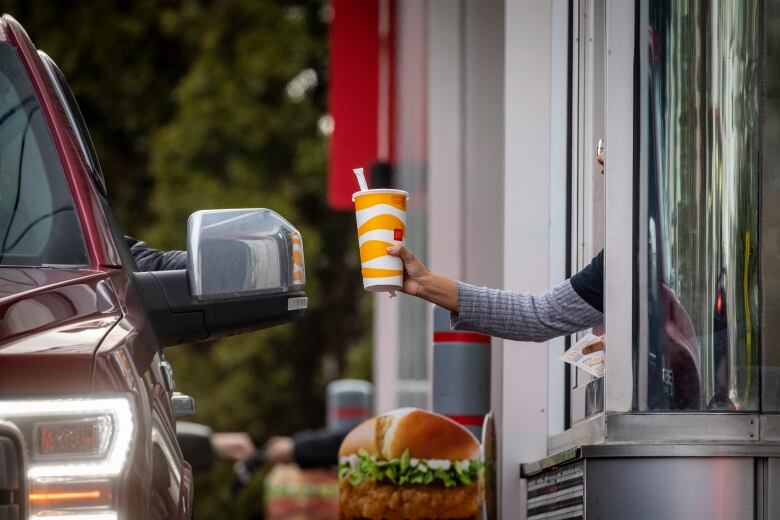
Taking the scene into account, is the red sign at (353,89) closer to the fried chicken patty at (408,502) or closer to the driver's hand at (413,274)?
the fried chicken patty at (408,502)

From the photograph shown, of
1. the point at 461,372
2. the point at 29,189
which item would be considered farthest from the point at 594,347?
the point at 29,189

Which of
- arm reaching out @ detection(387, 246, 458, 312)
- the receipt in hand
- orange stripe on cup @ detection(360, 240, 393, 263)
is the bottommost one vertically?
the receipt in hand

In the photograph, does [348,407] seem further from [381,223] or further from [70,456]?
[70,456]

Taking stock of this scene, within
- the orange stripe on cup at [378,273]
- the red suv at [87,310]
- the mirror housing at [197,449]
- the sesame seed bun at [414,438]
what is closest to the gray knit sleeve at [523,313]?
the orange stripe on cup at [378,273]

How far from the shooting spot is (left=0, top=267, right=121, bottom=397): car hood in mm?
2977

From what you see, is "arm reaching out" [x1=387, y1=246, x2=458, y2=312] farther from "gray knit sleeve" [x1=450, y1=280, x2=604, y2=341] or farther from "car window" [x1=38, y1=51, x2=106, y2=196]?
"car window" [x1=38, y1=51, x2=106, y2=196]

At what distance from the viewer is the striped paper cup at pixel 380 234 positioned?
3873mm

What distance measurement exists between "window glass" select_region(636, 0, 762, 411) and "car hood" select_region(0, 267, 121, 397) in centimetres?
145

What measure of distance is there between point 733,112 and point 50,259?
Answer: 1752mm

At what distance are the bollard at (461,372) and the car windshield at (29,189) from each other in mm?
2017

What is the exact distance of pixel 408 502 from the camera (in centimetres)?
508

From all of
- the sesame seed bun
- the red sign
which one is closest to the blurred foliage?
the red sign

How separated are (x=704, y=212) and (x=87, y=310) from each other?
5.35ft

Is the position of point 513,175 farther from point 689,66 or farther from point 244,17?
point 244,17
